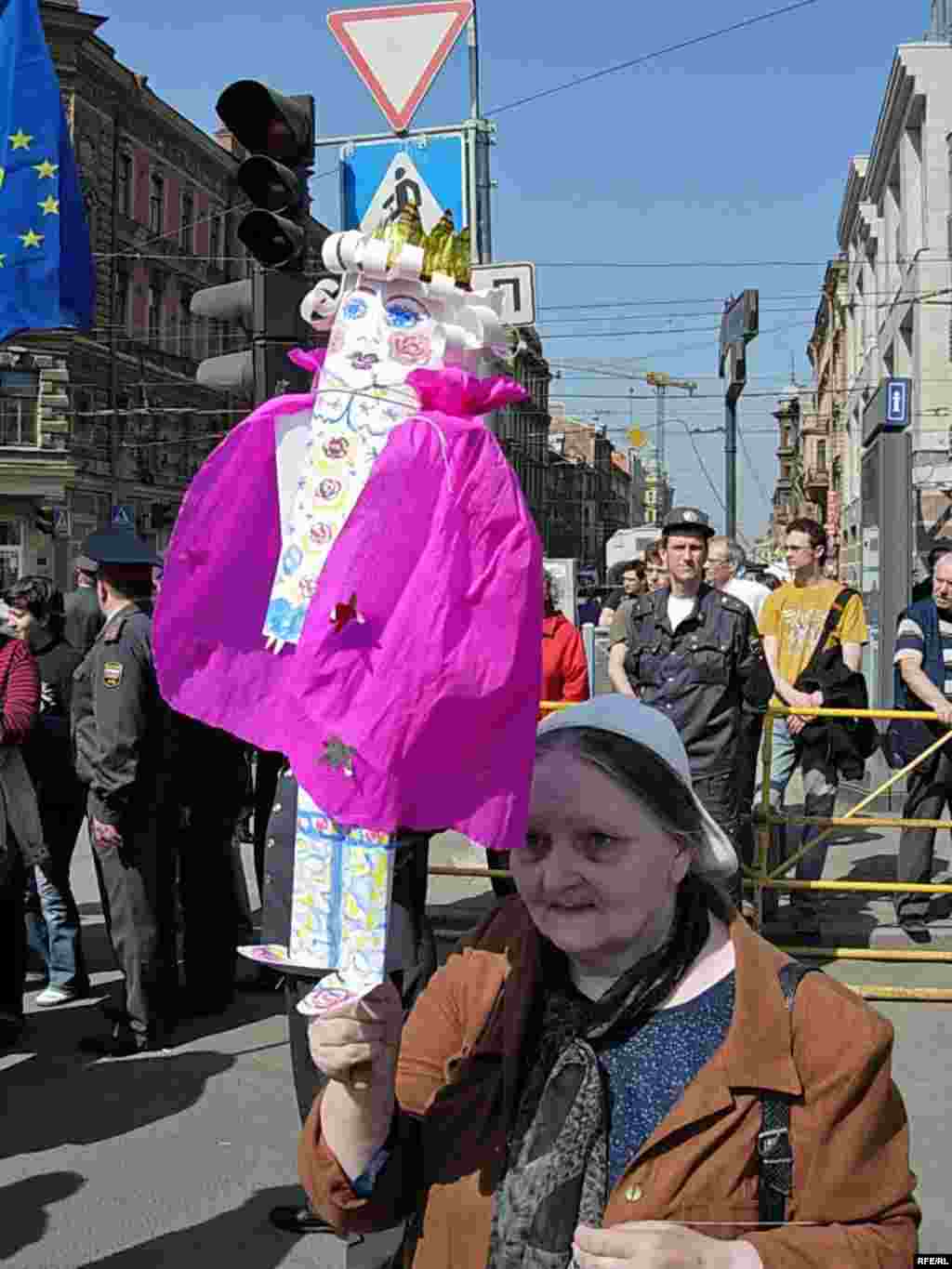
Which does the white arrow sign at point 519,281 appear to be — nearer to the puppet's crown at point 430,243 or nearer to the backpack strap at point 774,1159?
the puppet's crown at point 430,243

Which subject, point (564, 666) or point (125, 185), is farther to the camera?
point (125, 185)

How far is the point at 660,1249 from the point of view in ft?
5.83

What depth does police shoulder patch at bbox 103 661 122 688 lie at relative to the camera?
5.65 m

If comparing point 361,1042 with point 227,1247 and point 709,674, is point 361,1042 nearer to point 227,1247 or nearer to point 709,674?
point 227,1247

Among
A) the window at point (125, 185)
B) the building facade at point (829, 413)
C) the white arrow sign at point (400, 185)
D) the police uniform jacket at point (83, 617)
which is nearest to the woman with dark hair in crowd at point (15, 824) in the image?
the white arrow sign at point (400, 185)

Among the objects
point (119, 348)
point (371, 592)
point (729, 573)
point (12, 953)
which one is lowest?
point (12, 953)

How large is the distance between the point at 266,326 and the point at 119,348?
43.1m

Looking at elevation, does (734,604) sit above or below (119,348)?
below

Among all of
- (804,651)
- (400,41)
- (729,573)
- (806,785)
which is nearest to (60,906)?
(806,785)

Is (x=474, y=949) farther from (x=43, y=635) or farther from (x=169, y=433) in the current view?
(x=169, y=433)

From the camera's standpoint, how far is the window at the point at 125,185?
46.7 metres

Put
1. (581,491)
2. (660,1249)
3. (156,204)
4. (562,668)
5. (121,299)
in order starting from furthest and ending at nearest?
(581,491) → (156,204) → (121,299) → (562,668) → (660,1249)

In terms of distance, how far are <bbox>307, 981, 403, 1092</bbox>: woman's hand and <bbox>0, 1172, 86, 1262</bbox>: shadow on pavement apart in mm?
2878

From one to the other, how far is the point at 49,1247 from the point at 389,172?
514cm
